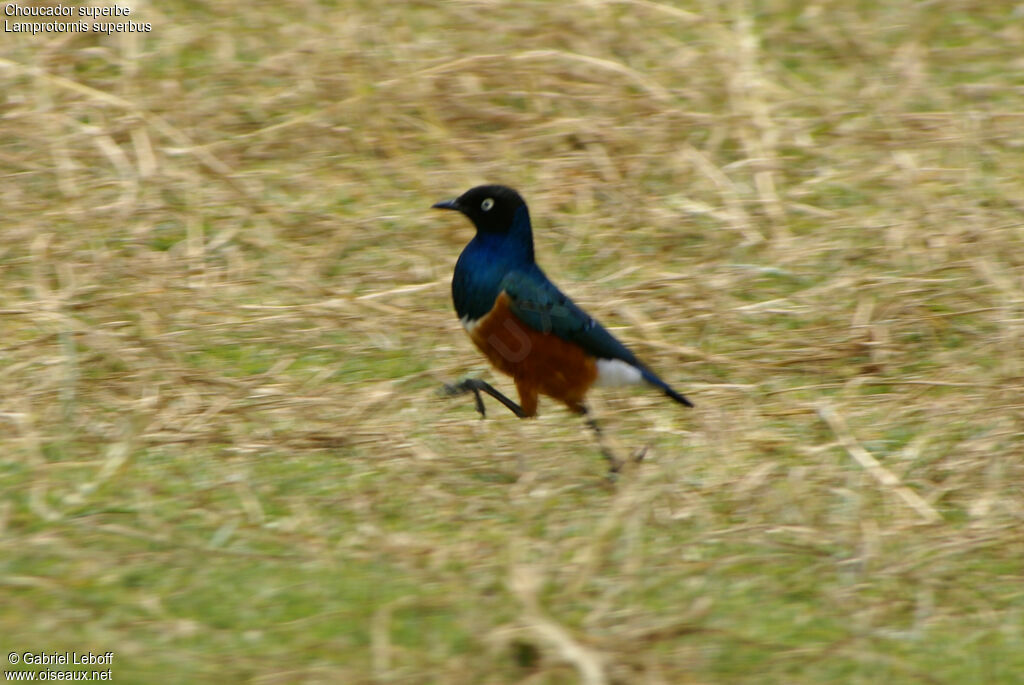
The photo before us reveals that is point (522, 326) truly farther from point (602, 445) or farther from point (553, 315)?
point (602, 445)

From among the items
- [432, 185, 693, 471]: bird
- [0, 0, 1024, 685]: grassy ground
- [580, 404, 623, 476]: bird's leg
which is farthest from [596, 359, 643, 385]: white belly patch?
[0, 0, 1024, 685]: grassy ground

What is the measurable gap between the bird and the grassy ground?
23 cm

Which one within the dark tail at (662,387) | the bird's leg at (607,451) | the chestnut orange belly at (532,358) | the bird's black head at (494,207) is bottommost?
the bird's leg at (607,451)

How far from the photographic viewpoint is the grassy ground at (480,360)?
161 inches

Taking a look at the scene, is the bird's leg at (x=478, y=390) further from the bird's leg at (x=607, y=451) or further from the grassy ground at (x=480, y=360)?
the bird's leg at (x=607, y=451)

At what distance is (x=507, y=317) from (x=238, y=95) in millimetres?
3729

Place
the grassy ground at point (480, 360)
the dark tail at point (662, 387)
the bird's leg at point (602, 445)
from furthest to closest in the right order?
the dark tail at point (662, 387) → the bird's leg at point (602, 445) → the grassy ground at point (480, 360)

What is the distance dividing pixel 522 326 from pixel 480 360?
920mm

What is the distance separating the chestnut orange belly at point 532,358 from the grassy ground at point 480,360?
0.75 feet

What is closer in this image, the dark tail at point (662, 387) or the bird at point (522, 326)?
the bird at point (522, 326)

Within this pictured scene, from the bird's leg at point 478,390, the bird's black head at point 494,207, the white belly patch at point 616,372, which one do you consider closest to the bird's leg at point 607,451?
the white belly patch at point 616,372

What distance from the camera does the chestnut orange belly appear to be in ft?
16.9

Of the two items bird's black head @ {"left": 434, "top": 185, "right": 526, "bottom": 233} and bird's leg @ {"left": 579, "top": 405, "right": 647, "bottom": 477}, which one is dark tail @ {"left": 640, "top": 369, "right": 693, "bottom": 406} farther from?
bird's black head @ {"left": 434, "top": 185, "right": 526, "bottom": 233}

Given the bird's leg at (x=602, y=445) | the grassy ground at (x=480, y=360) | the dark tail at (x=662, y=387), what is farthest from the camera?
the dark tail at (x=662, y=387)
